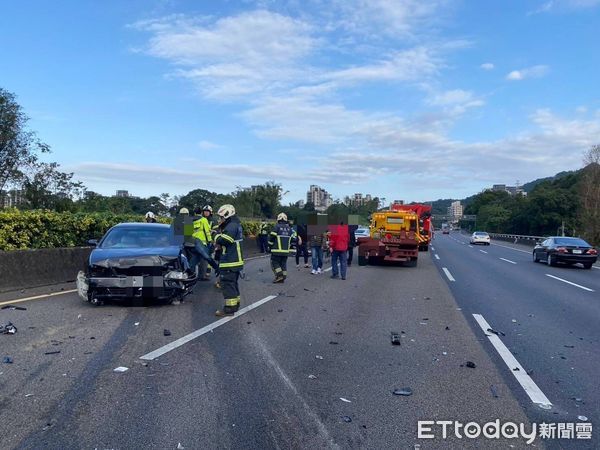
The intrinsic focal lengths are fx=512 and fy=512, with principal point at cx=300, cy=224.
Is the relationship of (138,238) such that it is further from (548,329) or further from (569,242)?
(569,242)

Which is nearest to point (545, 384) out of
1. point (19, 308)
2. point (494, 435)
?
point (494, 435)

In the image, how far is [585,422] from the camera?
4352 mm

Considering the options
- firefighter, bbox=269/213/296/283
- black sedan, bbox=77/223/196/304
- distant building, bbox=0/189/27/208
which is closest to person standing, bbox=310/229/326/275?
firefighter, bbox=269/213/296/283

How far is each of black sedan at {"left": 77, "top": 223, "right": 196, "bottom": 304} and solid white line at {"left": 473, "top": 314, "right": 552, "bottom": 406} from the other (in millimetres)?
5333

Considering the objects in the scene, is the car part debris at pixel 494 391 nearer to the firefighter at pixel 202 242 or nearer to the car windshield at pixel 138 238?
the car windshield at pixel 138 238

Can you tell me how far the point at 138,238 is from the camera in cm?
1016

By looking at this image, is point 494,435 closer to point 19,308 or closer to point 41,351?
point 41,351

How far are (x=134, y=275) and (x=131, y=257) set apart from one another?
12.5 inches

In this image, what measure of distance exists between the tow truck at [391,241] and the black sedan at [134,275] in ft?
37.6

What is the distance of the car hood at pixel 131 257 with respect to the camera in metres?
8.78

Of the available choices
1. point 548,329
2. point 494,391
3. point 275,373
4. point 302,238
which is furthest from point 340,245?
point 494,391

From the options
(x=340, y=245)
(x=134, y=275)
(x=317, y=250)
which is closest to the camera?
(x=134, y=275)

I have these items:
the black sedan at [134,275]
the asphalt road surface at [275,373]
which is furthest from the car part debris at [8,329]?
the black sedan at [134,275]

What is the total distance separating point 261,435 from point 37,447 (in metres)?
1.61
